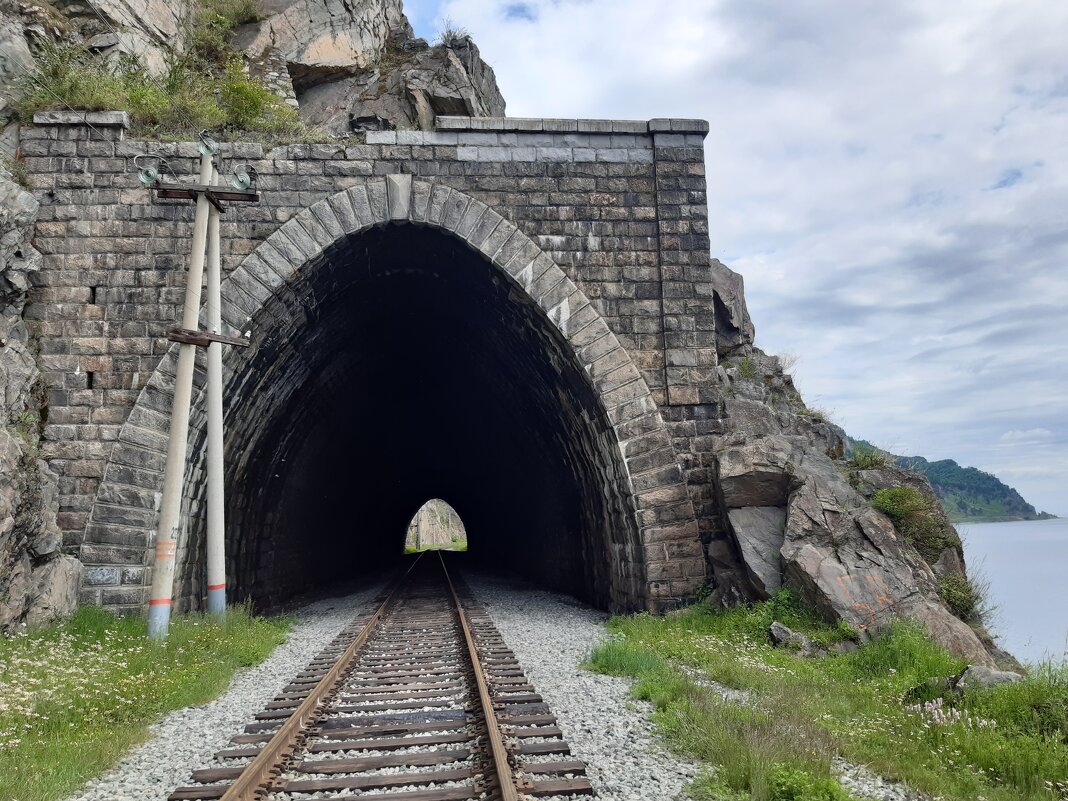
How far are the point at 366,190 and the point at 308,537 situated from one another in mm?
8893

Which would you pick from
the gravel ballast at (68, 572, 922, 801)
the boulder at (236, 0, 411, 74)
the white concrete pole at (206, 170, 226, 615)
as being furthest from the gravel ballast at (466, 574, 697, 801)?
the boulder at (236, 0, 411, 74)

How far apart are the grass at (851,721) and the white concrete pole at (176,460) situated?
185 inches

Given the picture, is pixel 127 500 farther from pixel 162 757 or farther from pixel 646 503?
pixel 646 503

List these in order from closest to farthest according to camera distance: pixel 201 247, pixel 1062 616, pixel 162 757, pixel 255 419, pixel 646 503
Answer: pixel 162 757 < pixel 201 247 < pixel 646 503 < pixel 255 419 < pixel 1062 616

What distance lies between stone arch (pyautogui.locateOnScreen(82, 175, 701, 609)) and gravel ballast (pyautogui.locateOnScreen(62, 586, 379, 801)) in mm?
2862

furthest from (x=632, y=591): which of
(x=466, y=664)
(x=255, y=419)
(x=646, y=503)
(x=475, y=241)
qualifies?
(x=255, y=419)

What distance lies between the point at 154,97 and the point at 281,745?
9.88 m

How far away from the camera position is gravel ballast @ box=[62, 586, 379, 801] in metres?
3.95

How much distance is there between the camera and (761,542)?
9008 mm

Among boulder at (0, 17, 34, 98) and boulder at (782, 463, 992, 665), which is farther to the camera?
boulder at (0, 17, 34, 98)

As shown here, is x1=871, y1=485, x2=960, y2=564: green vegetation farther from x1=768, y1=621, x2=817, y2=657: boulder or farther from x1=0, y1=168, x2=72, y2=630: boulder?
x1=0, y1=168, x2=72, y2=630: boulder

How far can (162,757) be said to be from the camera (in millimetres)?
4441

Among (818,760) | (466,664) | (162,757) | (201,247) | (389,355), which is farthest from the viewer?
(389,355)

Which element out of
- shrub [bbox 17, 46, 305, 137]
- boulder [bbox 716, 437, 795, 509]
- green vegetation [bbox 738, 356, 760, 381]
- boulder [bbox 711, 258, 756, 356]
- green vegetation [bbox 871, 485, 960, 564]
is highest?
shrub [bbox 17, 46, 305, 137]
